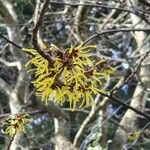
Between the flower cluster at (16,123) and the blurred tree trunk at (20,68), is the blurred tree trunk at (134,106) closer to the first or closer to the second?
the blurred tree trunk at (20,68)

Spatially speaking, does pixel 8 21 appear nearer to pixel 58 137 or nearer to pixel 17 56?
pixel 17 56

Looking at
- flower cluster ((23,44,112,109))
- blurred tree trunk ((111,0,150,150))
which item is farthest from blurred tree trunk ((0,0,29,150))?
flower cluster ((23,44,112,109))

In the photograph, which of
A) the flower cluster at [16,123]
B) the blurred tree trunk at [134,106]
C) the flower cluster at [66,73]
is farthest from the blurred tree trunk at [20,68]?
the flower cluster at [66,73]

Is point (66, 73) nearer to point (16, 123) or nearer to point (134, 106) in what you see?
point (16, 123)

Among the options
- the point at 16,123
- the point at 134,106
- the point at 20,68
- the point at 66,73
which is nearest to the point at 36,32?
the point at 66,73

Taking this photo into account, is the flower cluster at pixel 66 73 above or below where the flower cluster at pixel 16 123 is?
above

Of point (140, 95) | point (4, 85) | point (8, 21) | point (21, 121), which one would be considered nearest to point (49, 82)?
point (21, 121)

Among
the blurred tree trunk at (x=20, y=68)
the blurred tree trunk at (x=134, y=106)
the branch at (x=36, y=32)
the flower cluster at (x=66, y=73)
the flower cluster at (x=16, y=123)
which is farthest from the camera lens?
the blurred tree trunk at (x=134, y=106)

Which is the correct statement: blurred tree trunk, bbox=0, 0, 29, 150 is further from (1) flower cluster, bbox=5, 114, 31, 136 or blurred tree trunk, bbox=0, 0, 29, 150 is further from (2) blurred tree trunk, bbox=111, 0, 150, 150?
(1) flower cluster, bbox=5, 114, 31, 136
